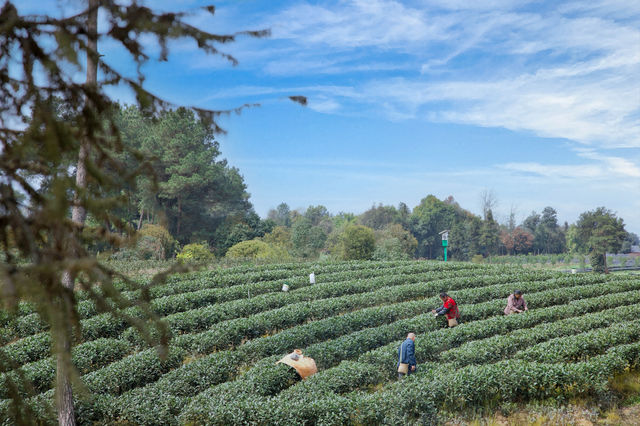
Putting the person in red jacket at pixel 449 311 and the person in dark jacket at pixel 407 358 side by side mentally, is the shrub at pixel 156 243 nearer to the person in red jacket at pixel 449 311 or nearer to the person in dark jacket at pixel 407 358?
the person in red jacket at pixel 449 311

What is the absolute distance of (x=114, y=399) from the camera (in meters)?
7.61

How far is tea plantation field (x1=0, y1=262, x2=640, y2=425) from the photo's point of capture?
704 cm

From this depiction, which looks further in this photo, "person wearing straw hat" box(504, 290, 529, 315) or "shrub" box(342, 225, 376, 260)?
"shrub" box(342, 225, 376, 260)

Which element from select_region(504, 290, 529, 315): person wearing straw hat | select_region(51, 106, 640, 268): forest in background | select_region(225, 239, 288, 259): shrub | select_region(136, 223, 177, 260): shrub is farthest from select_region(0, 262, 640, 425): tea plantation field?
select_region(51, 106, 640, 268): forest in background

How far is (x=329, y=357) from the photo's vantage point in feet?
31.7

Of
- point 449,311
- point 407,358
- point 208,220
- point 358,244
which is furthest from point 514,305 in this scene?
point 208,220

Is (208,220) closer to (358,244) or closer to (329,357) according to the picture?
(358,244)

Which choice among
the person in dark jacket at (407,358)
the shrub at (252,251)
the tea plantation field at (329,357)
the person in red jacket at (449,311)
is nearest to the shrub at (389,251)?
the shrub at (252,251)

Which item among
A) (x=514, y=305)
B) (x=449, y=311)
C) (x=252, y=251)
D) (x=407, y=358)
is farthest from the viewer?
(x=252, y=251)

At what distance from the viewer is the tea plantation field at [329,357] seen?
7.04 metres

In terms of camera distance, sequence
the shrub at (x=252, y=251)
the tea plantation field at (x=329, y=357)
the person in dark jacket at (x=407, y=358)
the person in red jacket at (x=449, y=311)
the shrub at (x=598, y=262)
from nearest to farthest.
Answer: the tea plantation field at (x=329, y=357), the person in dark jacket at (x=407, y=358), the person in red jacket at (x=449, y=311), the shrub at (x=252, y=251), the shrub at (x=598, y=262)

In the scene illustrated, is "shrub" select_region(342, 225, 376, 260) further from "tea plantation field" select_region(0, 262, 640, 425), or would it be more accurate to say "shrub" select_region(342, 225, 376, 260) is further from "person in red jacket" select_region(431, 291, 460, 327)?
"person in red jacket" select_region(431, 291, 460, 327)

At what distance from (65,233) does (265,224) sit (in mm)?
38334

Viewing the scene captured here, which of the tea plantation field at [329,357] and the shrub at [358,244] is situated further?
the shrub at [358,244]
